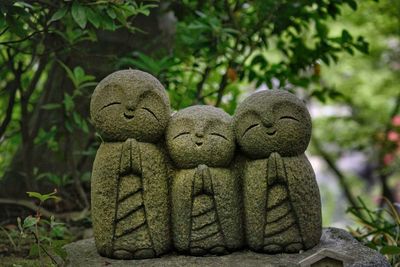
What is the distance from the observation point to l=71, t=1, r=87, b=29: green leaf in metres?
3.40

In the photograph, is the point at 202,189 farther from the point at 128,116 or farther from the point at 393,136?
the point at 393,136

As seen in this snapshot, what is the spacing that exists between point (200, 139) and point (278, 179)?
1.73 feet

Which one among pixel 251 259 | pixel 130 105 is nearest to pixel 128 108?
pixel 130 105

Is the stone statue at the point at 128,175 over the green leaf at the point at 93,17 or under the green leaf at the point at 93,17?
under

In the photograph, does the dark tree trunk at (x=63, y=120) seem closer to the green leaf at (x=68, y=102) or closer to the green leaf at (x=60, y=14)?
the green leaf at (x=68, y=102)

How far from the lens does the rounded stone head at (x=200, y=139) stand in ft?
10.5

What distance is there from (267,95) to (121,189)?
3.48ft

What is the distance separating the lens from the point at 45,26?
395cm

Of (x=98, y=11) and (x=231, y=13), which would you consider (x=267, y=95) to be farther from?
(x=231, y=13)

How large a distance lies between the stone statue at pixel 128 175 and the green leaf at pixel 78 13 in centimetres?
46

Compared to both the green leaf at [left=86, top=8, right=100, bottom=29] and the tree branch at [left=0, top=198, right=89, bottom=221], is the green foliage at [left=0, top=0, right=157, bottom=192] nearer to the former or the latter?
the green leaf at [left=86, top=8, right=100, bottom=29]

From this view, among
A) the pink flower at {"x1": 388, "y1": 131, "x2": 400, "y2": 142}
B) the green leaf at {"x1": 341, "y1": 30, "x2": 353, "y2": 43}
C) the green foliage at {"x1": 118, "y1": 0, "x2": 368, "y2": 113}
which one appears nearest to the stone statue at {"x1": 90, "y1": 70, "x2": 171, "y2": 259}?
the green foliage at {"x1": 118, "y1": 0, "x2": 368, "y2": 113}

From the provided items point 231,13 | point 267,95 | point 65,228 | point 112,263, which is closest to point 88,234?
point 65,228

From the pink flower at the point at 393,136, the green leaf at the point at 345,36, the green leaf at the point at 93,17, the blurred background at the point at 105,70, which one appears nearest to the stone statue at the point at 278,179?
the blurred background at the point at 105,70
